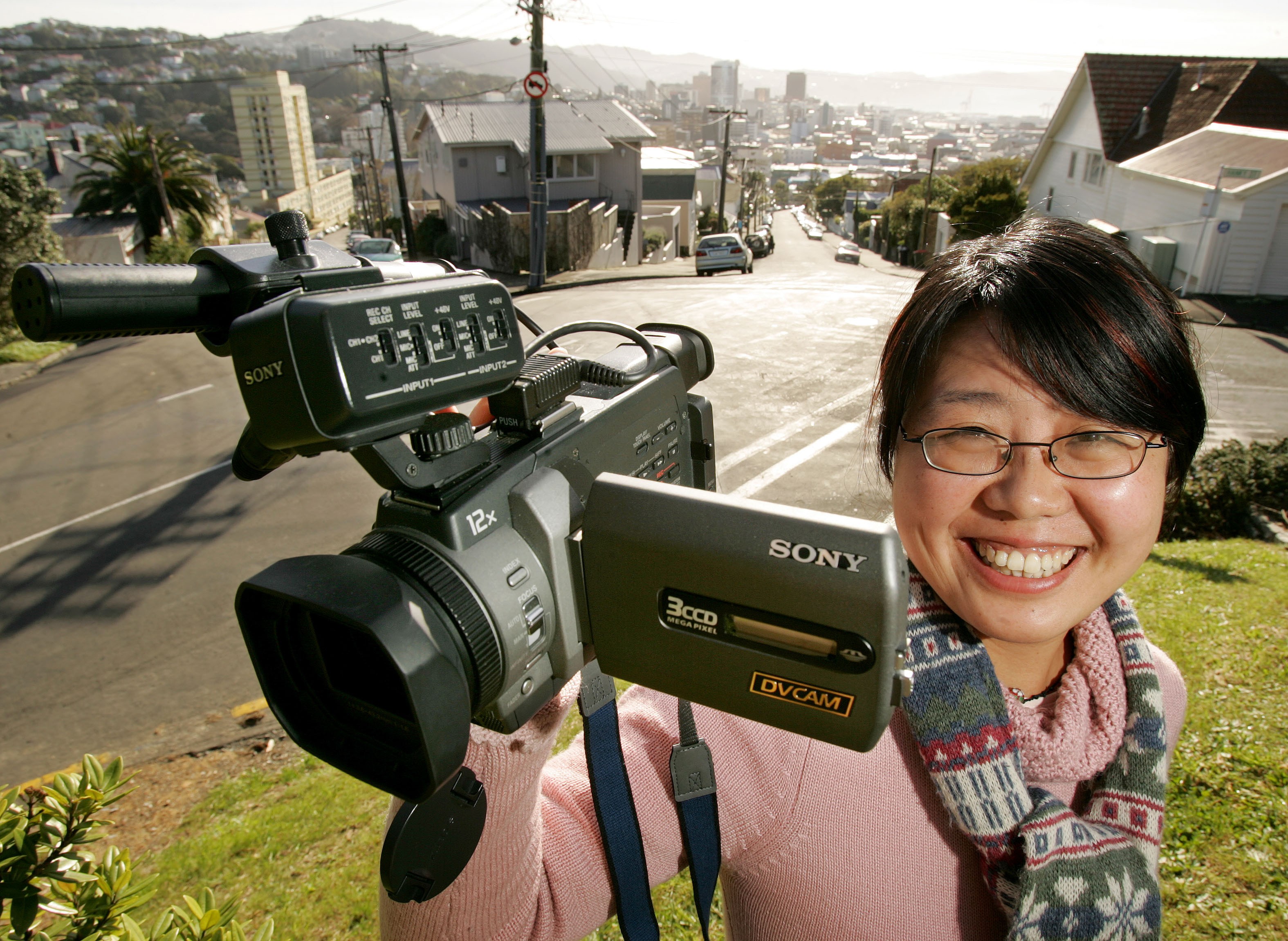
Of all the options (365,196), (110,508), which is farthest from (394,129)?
(365,196)

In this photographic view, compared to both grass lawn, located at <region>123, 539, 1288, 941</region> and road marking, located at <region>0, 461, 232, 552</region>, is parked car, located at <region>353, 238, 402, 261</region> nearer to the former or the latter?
road marking, located at <region>0, 461, 232, 552</region>

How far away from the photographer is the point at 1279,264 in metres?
16.3

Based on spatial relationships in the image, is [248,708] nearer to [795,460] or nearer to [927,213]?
[795,460]

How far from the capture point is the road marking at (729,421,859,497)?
8.26m

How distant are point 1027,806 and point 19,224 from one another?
64.5ft

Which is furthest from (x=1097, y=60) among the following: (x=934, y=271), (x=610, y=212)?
(x=934, y=271)

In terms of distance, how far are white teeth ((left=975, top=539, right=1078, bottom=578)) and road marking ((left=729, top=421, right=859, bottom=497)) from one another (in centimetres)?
628

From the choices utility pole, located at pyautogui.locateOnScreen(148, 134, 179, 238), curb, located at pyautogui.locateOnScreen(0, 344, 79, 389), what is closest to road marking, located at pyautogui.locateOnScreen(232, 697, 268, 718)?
curb, located at pyautogui.locateOnScreen(0, 344, 79, 389)

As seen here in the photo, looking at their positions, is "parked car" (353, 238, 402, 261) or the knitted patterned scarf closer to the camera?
the knitted patterned scarf

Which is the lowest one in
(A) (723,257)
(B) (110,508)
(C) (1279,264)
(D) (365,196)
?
(D) (365,196)

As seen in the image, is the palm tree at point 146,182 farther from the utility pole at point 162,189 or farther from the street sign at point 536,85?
the street sign at point 536,85

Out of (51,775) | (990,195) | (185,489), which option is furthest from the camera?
(990,195)

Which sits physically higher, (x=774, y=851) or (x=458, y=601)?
(x=458, y=601)

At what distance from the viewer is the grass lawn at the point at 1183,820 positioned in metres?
2.89
